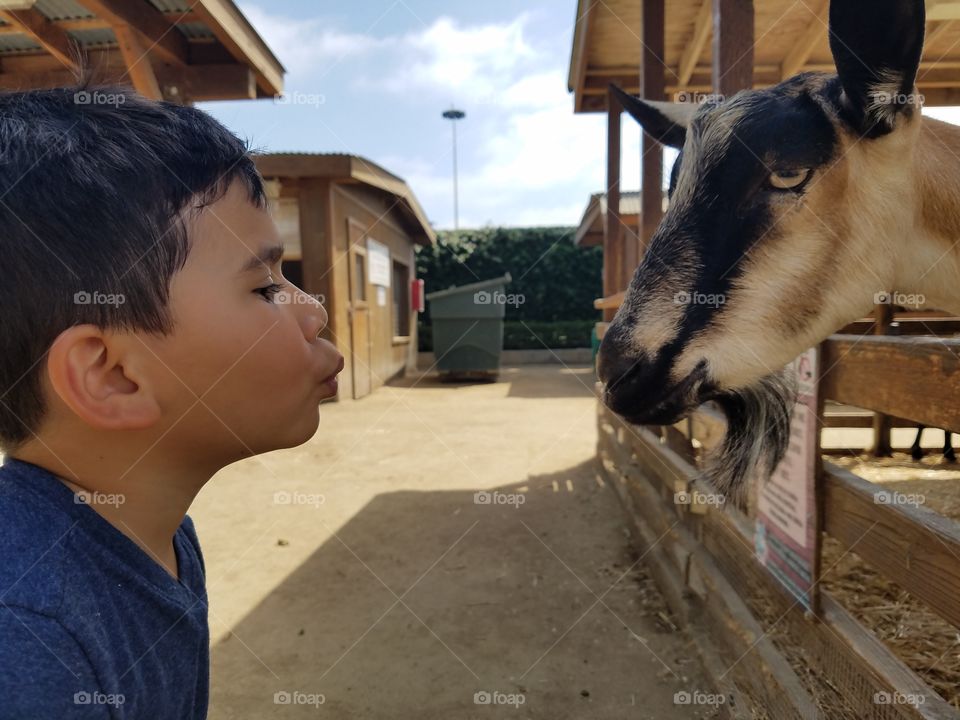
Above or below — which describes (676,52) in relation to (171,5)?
below

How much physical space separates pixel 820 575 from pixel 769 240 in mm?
1166

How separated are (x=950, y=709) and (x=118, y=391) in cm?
170

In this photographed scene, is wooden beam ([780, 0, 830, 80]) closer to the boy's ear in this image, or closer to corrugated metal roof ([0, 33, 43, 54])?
the boy's ear

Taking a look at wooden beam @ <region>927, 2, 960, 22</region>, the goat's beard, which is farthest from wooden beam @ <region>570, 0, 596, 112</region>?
the goat's beard

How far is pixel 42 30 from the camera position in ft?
13.0

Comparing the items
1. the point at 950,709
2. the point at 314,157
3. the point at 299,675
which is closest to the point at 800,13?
the point at 950,709

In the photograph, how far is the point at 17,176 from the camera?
82 cm

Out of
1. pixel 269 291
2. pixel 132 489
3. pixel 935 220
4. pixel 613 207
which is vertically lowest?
pixel 132 489

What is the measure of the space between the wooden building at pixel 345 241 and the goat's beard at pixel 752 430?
6.39 meters

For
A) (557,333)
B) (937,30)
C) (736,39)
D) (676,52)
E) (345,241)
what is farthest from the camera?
(557,333)

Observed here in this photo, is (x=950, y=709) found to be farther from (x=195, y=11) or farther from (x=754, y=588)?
(x=195, y=11)

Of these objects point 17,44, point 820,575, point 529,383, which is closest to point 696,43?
point 820,575

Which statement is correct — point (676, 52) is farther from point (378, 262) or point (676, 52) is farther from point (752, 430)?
point (378, 262)

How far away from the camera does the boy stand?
80cm
